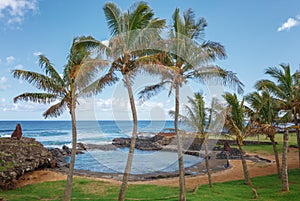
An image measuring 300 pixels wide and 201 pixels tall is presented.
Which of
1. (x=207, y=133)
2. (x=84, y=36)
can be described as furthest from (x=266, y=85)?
(x=84, y=36)

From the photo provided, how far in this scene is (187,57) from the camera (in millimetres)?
9320

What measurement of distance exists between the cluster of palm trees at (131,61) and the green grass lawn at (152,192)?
2.95 metres

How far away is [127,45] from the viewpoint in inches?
335

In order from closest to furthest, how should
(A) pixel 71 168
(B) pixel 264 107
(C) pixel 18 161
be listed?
(A) pixel 71 168 → (B) pixel 264 107 → (C) pixel 18 161

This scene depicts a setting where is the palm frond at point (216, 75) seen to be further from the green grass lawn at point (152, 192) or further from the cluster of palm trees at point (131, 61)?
the green grass lawn at point (152, 192)

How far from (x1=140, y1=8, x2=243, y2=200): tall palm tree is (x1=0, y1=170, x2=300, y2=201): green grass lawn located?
2895mm

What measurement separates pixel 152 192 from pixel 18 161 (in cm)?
904

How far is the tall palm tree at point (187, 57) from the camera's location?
9.18 meters

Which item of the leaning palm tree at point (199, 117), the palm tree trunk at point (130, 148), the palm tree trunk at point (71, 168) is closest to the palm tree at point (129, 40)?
the palm tree trunk at point (130, 148)

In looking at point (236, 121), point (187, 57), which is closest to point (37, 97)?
point (187, 57)

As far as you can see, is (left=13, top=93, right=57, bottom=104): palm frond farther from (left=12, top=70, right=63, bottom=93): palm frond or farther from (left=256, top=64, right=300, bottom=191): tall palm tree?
(left=256, top=64, right=300, bottom=191): tall palm tree

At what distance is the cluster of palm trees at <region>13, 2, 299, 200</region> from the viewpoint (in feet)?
27.9

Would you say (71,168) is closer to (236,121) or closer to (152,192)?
(152,192)

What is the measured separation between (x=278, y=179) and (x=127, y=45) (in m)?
13.1
